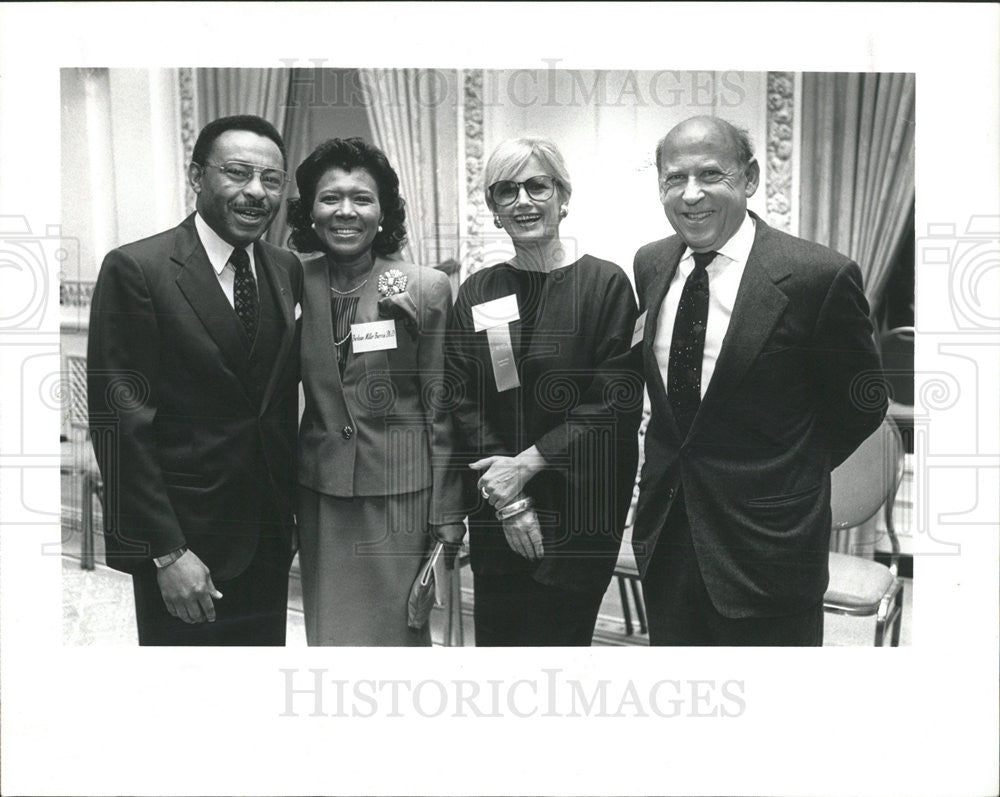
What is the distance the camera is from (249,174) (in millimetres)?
2770

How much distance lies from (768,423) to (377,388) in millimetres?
1014

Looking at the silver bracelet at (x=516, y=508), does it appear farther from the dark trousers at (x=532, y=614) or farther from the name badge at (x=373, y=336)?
the name badge at (x=373, y=336)

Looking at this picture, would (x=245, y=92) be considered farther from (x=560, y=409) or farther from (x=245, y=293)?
(x=560, y=409)

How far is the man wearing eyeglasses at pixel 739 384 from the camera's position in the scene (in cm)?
273

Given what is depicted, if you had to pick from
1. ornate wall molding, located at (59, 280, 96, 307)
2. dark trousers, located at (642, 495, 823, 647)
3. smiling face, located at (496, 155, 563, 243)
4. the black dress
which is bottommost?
dark trousers, located at (642, 495, 823, 647)

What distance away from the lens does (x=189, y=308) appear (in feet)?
9.05

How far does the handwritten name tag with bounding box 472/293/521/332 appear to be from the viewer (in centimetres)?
278

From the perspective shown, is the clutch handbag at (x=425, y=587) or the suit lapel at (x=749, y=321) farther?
the clutch handbag at (x=425, y=587)

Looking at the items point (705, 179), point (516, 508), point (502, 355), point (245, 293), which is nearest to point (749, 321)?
point (705, 179)

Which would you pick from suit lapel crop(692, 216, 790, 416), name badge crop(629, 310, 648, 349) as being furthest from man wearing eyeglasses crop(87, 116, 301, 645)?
suit lapel crop(692, 216, 790, 416)

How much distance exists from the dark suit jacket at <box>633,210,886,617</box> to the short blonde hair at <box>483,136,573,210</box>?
0.30 m

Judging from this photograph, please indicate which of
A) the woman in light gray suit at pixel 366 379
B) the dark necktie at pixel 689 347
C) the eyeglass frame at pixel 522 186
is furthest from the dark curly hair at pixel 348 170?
the dark necktie at pixel 689 347

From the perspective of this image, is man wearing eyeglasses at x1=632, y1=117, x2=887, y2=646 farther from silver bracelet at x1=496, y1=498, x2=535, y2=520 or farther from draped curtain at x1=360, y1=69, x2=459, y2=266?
draped curtain at x1=360, y1=69, x2=459, y2=266

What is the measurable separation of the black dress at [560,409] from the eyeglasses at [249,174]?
545mm
